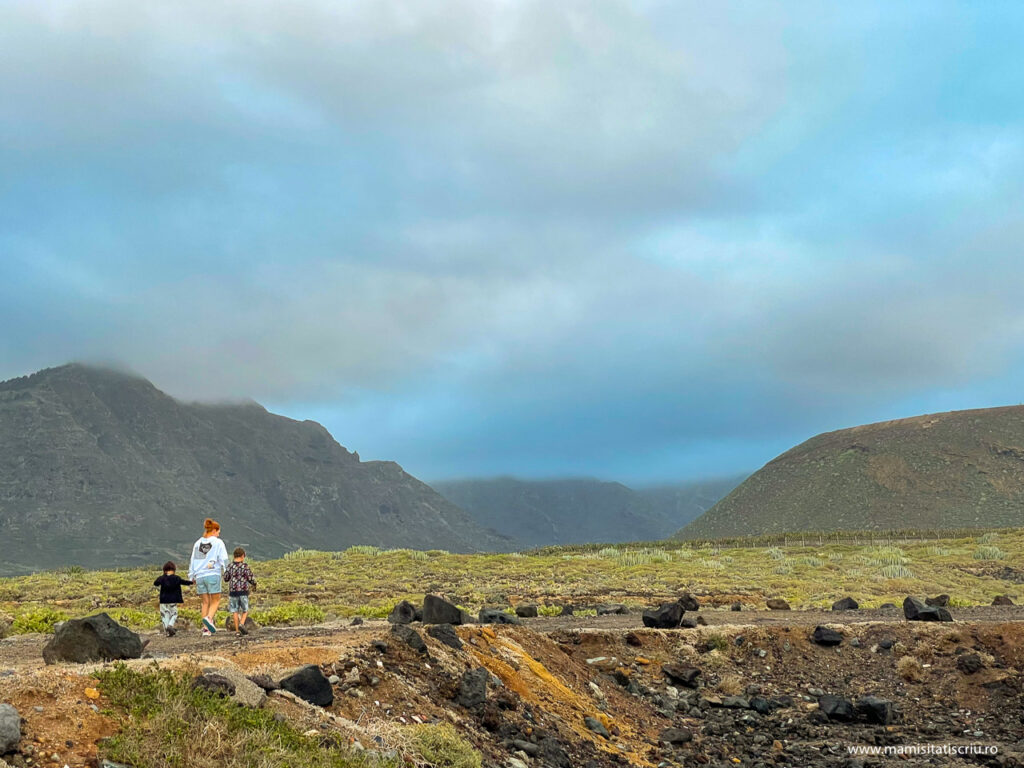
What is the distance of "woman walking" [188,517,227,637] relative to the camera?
51.5 feet

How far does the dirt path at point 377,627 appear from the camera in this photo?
510 inches

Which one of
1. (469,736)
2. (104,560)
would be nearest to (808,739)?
(469,736)

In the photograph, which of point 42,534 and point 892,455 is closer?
point 892,455

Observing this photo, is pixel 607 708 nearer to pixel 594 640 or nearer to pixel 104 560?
pixel 594 640

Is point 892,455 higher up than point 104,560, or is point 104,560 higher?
point 892,455

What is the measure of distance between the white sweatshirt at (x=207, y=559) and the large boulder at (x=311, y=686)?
6724 millimetres

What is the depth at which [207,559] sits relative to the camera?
15734mm

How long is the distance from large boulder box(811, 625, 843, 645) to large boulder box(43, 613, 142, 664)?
47.2 feet

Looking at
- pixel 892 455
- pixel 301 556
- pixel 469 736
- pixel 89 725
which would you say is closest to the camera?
pixel 89 725

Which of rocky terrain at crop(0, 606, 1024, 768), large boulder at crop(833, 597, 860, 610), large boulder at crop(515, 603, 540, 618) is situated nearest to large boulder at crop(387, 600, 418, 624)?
rocky terrain at crop(0, 606, 1024, 768)

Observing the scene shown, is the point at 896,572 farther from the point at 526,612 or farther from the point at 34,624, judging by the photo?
the point at 34,624

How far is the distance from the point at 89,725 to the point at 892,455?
404 ft

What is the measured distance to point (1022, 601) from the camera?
3047cm

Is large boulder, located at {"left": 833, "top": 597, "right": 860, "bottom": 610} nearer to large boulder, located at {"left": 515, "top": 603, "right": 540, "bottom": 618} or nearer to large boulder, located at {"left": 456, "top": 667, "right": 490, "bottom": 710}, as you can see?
large boulder, located at {"left": 515, "top": 603, "right": 540, "bottom": 618}
